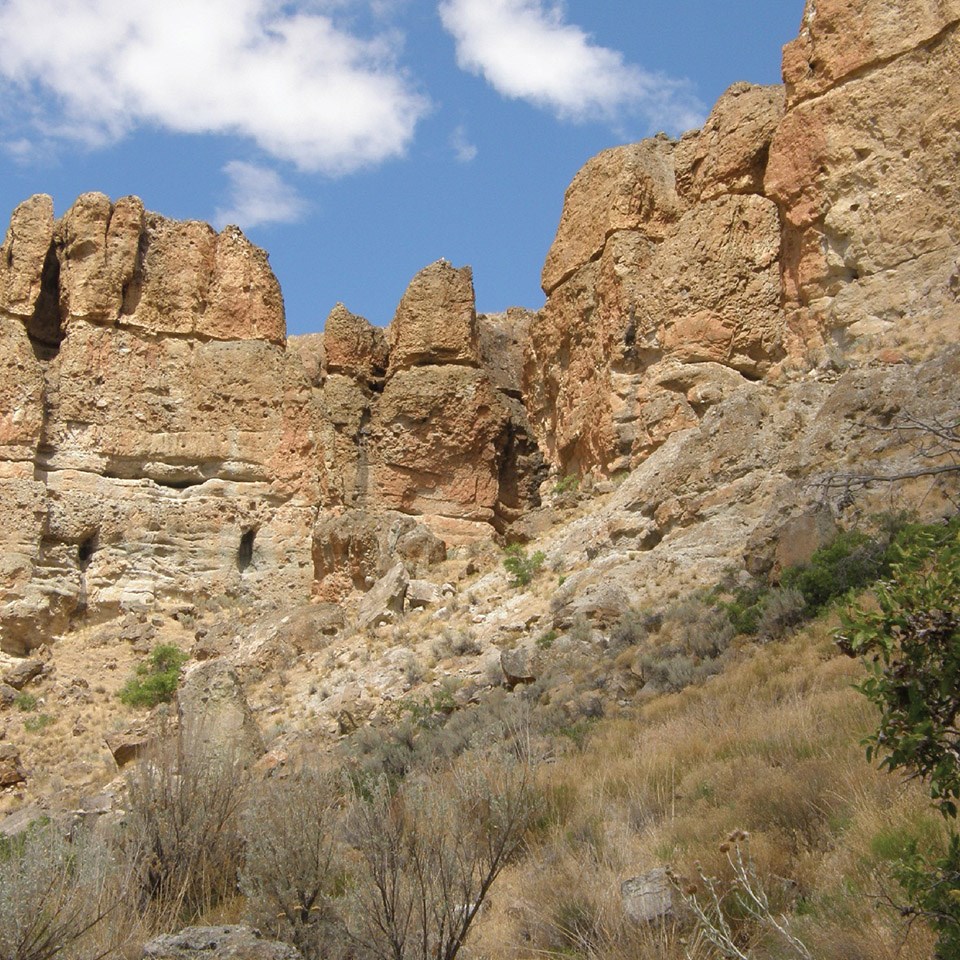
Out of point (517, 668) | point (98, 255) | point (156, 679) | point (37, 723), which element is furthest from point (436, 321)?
point (517, 668)

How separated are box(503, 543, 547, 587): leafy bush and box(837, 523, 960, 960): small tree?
14699 mm

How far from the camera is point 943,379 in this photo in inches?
619

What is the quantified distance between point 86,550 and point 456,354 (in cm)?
941

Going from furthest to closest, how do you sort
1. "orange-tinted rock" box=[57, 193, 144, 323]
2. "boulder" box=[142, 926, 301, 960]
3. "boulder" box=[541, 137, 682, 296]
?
"orange-tinted rock" box=[57, 193, 144, 323] < "boulder" box=[541, 137, 682, 296] < "boulder" box=[142, 926, 301, 960]

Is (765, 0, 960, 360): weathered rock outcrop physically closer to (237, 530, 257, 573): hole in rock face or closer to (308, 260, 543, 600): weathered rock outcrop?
(308, 260, 543, 600): weathered rock outcrop

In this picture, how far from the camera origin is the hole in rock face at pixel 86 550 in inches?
1044

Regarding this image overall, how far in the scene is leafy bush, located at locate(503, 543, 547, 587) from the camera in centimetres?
1962

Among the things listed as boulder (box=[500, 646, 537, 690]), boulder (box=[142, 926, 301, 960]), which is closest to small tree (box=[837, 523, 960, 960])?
boulder (box=[142, 926, 301, 960])

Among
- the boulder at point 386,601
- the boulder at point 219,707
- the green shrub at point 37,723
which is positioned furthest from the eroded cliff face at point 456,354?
the boulder at point 219,707

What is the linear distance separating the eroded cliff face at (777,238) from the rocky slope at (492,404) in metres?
0.06

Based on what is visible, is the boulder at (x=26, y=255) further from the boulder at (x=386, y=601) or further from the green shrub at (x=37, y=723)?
the boulder at (x=386, y=601)

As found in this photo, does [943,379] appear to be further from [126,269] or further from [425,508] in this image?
[126,269]

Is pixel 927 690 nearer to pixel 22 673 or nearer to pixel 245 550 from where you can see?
pixel 22 673

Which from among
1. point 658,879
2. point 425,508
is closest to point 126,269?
point 425,508
